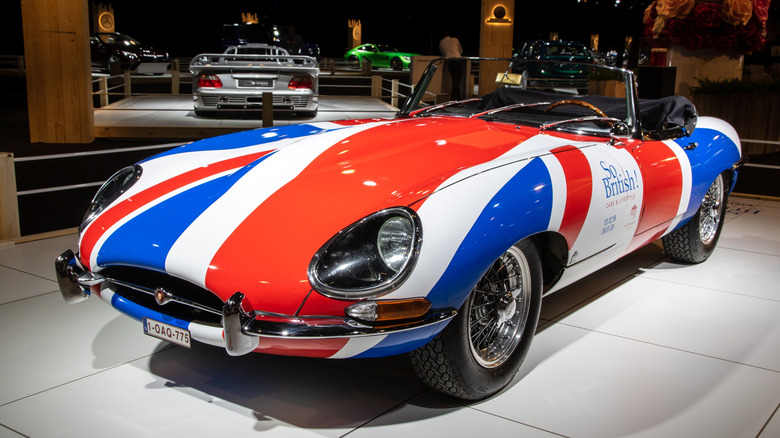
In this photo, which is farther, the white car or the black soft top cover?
the white car

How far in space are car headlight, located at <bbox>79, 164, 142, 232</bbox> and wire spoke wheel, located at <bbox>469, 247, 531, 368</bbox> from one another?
1.51m

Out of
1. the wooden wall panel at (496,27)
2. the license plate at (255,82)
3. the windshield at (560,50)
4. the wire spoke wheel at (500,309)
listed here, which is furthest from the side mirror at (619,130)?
the windshield at (560,50)

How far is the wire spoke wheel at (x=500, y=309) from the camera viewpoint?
2.62 metres

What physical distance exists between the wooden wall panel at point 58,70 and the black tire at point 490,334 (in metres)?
7.78

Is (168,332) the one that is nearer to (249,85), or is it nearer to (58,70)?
(249,85)

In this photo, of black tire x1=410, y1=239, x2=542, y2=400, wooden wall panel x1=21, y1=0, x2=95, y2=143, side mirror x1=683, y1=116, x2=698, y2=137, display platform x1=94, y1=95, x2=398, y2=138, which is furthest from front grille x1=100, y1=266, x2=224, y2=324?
wooden wall panel x1=21, y1=0, x2=95, y2=143

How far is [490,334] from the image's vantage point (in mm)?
2748

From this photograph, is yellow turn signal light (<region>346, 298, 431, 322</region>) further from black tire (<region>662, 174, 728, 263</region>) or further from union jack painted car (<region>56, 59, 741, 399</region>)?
black tire (<region>662, 174, 728, 263</region>)

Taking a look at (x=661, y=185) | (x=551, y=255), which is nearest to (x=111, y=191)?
(x=551, y=255)

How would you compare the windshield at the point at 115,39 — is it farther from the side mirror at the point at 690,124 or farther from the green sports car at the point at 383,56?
the side mirror at the point at 690,124

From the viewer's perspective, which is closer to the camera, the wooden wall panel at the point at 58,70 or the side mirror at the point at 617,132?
the side mirror at the point at 617,132

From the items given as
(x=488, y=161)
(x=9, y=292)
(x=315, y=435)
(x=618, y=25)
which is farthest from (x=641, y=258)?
(x=618, y=25)

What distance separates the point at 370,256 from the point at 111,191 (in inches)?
52.4

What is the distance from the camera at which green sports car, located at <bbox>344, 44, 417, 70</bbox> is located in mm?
24719
